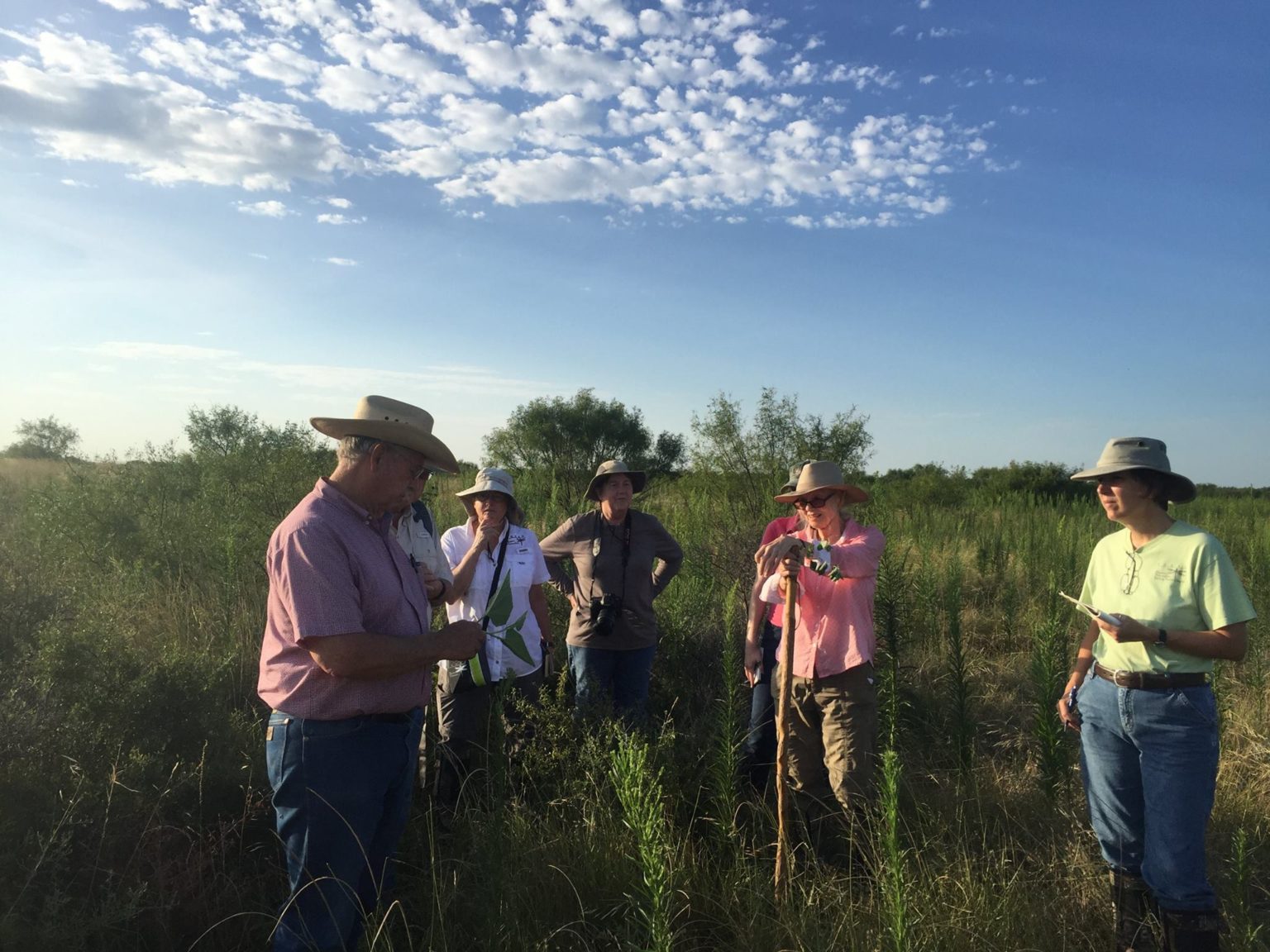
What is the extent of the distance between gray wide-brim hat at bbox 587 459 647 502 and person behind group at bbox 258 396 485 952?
94.2 inches

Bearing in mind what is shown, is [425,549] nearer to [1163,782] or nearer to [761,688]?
[761,688]

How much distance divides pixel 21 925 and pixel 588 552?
298 cm

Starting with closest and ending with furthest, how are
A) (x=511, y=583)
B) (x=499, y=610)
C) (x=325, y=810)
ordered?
1. (x=325, y=810)
2. (x=499, y=610)
3. (x=511, y=583)

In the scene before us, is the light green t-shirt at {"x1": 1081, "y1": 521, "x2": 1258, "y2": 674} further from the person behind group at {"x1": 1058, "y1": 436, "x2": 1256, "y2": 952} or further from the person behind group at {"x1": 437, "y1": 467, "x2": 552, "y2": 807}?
the person behind group at {"x1": 437, "y1": 467, "x2": 552, "y2": 807}

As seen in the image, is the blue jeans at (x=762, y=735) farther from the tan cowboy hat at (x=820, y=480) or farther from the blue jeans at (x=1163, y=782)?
the blue jeans at (x=1163, y=782)

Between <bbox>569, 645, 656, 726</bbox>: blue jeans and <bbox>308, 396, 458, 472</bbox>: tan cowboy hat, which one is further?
<bbox>569, 645, 656, 726</bbox>: blue jeans

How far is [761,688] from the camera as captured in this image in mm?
4141

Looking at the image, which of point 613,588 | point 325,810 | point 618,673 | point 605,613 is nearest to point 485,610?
Result: point 605,613

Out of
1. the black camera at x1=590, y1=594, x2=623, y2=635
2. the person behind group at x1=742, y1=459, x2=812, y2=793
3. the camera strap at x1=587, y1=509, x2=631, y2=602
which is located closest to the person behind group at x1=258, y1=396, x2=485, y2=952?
the person behind group at x1=742, y1=459, x2=812, y2=793

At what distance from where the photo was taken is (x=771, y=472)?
10391mm

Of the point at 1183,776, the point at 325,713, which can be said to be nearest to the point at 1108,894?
the point at 1183,776

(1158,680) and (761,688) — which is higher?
(1158,680)

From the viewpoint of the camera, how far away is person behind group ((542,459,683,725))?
455 cm

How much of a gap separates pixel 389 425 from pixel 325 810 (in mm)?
1146
